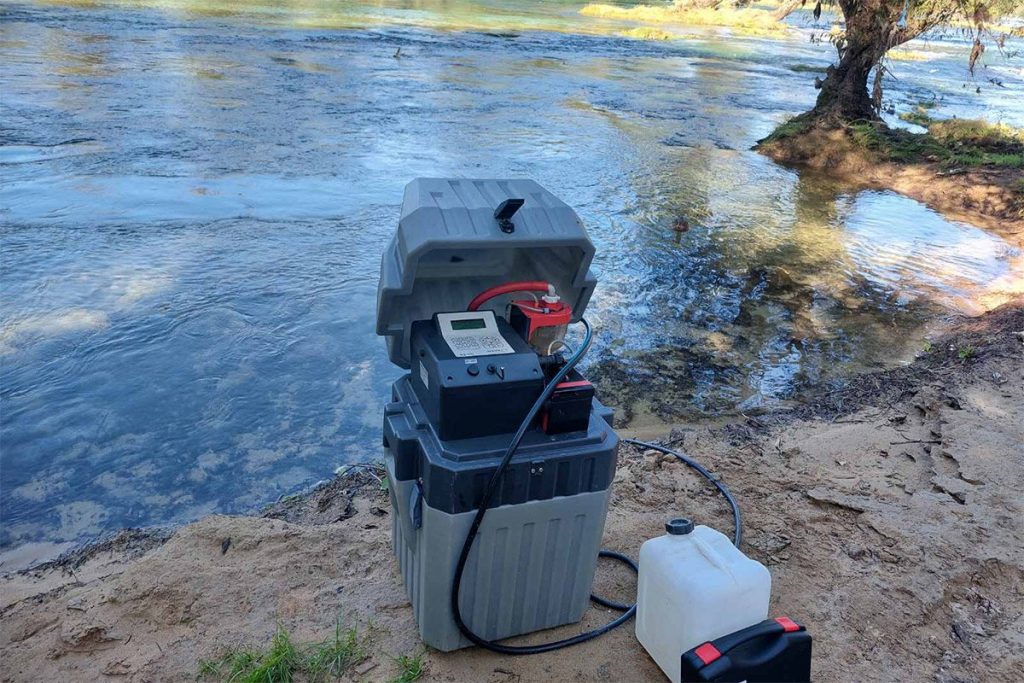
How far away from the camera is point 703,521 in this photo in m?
3.07

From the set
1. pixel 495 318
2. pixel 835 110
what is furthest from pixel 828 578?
pixel 835 110

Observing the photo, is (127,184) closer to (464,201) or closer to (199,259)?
(199,259)

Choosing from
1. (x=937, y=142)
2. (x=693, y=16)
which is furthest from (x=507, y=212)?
(x=693, y=16)

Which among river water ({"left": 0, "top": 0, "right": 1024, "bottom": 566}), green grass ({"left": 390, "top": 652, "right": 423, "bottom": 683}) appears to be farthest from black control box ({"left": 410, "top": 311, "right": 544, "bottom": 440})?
river water ({"left": 0, "top": 0, "right": 1024, "bottom": 566})

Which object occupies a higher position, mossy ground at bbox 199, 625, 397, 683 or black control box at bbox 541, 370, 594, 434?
black control box at bbox 541, 370, 594, 434

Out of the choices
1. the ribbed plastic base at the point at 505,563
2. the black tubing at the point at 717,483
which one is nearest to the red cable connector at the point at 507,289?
the ribbed plastic base at the point at 505,563

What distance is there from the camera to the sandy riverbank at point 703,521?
7.65 feet

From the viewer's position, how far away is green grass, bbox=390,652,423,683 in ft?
7.23

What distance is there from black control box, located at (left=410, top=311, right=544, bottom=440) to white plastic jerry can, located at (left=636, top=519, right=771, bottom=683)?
58 centimetres

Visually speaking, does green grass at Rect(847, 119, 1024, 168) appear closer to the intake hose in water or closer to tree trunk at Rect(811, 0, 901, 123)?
tree trunk at Rect(811, 0, 901, 123)

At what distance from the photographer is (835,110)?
11.9m

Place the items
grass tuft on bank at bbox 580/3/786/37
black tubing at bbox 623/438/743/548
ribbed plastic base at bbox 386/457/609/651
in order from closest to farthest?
ribbed plastic base at bbox 386/457/609/651 → black tubing at bbox 623/438/743/548 → grass tuft on bank at bbox 580/3/786/37

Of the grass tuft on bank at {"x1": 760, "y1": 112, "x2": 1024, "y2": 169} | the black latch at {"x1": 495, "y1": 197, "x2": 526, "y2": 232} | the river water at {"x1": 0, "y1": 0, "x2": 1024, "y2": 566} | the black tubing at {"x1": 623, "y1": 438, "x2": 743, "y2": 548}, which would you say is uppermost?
the black latch at {"x1": 495, "y1": 197, "x2": 526, "y2": 232}

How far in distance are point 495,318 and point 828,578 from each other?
1.61m
